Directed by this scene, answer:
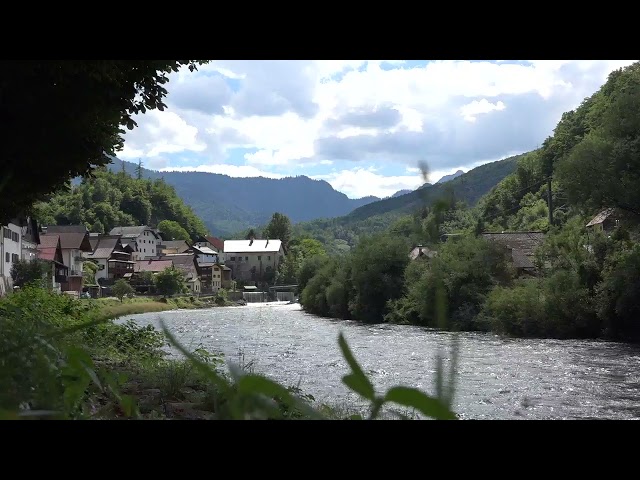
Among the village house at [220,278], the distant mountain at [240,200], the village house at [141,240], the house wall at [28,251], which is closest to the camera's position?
the house wall at [28,251]

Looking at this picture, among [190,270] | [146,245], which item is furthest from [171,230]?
[190,270]

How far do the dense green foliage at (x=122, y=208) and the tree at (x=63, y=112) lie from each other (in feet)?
265

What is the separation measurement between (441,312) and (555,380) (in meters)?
16.7

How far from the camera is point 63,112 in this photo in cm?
732

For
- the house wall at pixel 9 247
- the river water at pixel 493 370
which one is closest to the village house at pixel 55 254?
the house wall at pixel 9 247

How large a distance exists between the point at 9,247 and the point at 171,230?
2611 inches

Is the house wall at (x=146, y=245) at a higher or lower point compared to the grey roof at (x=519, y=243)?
higher

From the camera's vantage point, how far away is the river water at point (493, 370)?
12430mm

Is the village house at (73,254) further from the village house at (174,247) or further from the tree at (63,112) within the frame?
the tree at (63,112)

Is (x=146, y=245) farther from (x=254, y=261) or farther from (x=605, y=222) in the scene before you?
(x=605, y=222)
